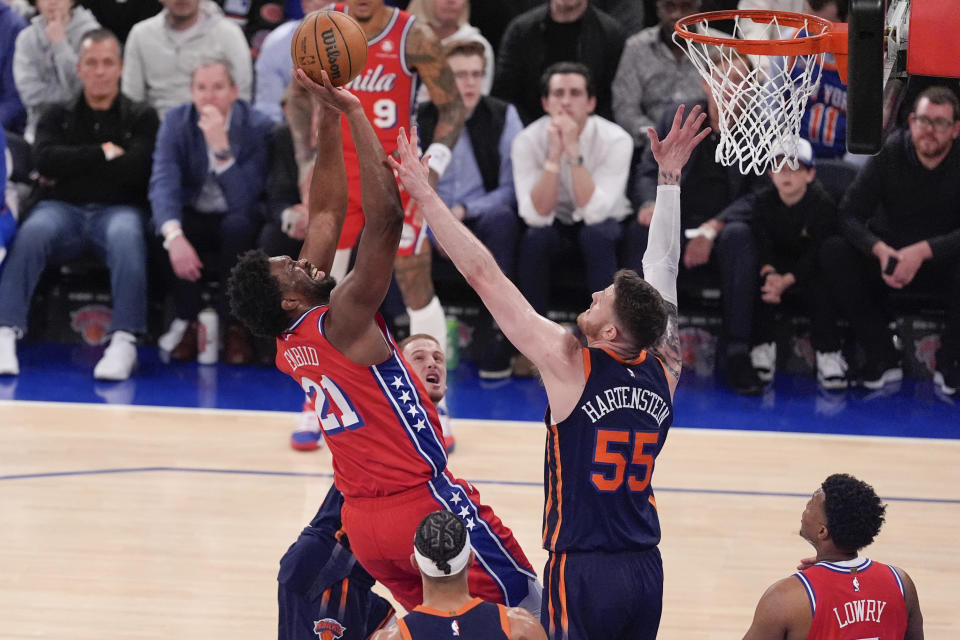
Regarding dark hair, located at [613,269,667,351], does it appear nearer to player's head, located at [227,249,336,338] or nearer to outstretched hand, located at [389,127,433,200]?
outstretched hand, located at [389,127,433,200]

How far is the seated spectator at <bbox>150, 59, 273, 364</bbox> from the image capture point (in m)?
8.89

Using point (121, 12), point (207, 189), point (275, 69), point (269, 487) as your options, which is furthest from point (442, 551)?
point (121, 12)

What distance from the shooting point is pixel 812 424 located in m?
7.98

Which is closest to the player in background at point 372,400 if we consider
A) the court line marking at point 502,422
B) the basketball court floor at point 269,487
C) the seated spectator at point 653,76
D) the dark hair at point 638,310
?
the dark hair at point 638,310

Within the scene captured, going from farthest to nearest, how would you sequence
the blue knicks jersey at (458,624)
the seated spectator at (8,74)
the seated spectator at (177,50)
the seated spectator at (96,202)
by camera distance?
1. the seated spectator at (8,74)
2. the seated spectator at (177,50)
3. the seated spectator at (96,202)
4. the blue knicks jersey at (458,624)

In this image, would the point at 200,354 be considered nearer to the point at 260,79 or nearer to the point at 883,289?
the point at 260,79

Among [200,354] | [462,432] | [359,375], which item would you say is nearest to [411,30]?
[462,432]

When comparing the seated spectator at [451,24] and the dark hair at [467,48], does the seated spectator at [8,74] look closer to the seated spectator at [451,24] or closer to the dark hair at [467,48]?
the seated spectator at [451,24]

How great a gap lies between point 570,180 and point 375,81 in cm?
197

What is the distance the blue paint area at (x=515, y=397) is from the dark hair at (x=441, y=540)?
4438 millimetres

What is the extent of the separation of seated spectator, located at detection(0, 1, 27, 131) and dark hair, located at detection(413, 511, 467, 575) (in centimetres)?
748

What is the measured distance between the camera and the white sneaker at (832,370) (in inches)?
341

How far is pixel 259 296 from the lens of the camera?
169 inches

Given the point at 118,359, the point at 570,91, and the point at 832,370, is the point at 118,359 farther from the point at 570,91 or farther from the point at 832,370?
the point at 832,370
